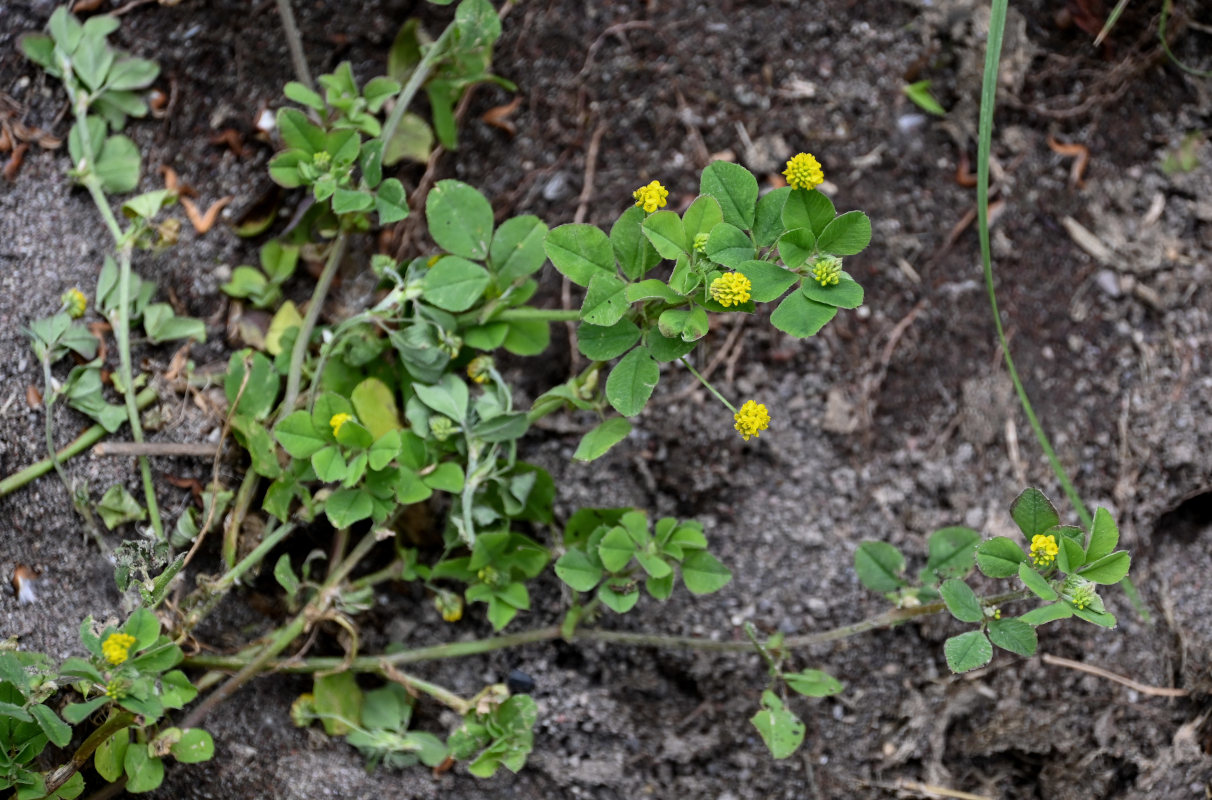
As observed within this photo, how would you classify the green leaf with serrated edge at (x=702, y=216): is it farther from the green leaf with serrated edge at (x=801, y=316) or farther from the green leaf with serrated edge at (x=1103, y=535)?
the green leaf with serrated edge at (x=1103, y=535)

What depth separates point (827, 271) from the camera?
153cm

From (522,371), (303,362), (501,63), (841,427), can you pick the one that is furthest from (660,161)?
(303,362)

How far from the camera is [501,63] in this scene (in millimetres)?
2363

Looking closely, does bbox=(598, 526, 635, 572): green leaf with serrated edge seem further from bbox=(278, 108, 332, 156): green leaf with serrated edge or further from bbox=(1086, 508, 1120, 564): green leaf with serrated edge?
bbox=(278, 108, 332, 156): green leaf with serrated edge

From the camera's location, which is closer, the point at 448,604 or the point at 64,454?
the point at 64,454

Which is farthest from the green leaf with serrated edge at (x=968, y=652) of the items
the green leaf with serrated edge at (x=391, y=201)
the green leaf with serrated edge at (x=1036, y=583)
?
the green leaf with serrated edge at (x=391, y=201)

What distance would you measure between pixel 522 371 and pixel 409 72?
74 cm

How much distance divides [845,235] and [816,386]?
79 cm

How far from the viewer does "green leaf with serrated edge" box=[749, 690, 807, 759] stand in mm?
1889

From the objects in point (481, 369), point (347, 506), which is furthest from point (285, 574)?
point (481, 369)

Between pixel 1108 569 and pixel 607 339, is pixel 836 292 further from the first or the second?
pixel 1108 569

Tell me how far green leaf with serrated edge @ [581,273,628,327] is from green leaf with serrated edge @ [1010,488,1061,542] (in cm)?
75

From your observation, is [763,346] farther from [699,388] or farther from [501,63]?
[501,63]

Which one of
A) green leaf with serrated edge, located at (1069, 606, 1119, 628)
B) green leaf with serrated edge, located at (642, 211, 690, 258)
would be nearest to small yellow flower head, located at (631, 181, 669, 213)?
A: green leaf with serrated edge, located at (642, 211, 690, 258)
